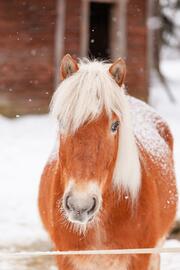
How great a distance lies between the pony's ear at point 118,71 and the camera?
3785 mm

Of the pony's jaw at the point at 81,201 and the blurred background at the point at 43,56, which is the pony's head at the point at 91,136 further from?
the blurred background at the point at 43,56

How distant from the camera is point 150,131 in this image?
17.6 feet

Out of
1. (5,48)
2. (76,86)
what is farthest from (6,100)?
(76,86)

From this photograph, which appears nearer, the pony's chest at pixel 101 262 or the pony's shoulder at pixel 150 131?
the pony's chest at pixel 101 262

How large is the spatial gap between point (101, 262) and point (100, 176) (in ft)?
2.28

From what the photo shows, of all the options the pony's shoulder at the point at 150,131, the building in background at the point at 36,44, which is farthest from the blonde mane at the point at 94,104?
the building in background at the point at 36,44

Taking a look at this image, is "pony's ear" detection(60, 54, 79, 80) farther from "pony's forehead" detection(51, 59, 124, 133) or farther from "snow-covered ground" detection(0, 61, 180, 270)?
"snow-covered ground" detection(0, 61, 180, 270)

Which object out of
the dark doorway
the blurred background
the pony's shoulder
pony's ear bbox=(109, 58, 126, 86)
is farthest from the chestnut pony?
the dark doorway

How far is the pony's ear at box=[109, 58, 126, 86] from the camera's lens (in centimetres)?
379

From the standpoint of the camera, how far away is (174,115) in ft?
52.1

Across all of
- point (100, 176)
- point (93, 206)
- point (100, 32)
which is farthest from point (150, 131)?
point (100, 32)

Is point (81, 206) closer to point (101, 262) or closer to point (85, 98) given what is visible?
point (85, 98)

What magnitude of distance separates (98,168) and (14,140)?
9234mm

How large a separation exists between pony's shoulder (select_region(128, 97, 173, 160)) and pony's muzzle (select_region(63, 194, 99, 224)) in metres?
1.47
